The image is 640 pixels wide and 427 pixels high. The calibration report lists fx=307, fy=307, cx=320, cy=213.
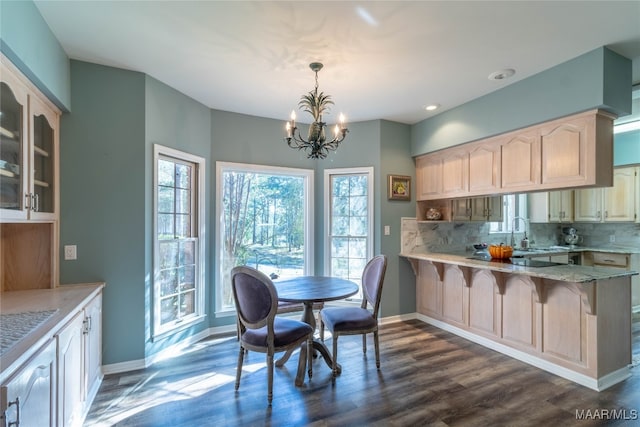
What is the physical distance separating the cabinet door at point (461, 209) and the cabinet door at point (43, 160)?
431cm

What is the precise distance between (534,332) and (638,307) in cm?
290

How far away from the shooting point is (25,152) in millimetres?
1985

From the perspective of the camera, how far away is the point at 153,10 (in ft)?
6.41

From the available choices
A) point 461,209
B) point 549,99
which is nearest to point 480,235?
point 461,209

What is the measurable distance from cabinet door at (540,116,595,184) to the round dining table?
2106mm

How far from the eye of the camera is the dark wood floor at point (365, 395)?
2.12 metres

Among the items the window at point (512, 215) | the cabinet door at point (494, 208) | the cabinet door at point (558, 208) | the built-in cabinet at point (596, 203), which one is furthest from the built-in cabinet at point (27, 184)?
the cabinet door at point (558, 208)

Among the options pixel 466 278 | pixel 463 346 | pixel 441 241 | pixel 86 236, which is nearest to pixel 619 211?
pixel 441 241

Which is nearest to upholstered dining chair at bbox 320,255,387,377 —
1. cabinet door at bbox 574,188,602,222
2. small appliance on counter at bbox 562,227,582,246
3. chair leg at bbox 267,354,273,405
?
chair leg at bbox 267,354,273,405

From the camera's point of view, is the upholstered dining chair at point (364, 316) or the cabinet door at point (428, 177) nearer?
the upholstered dining chair at point (364, 316)

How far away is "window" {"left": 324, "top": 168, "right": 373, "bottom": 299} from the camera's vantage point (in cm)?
419

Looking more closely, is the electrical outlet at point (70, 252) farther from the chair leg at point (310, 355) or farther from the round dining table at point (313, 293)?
the chair leg at point (310, 355)

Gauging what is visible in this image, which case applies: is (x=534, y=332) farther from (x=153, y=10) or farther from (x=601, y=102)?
(x=153, y=10)

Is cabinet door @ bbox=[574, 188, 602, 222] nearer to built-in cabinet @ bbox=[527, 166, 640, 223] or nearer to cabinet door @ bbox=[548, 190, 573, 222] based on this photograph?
built-in cabinet @ bbox=[527, 166, 640, 223]
